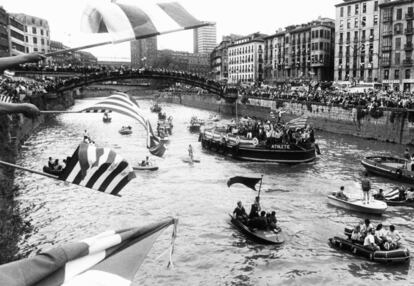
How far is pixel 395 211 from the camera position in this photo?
25.3 meters

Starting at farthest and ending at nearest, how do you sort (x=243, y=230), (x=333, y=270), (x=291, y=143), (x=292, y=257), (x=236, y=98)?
1. (x=236, y=98)
2. (x=291, y=143)
3. (x=243, y=230)
4. (x=292, y=257)
5. (x=333, y=270)

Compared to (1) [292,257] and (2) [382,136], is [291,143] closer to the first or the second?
(2) [382,136]

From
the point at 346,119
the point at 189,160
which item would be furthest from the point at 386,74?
the point at 189,160

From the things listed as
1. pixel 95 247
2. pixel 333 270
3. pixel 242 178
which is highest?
pixel 95 247

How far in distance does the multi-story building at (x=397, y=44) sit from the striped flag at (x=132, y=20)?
2893 inches

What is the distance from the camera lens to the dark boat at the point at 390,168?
31.4m

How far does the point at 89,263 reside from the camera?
477 centimetres

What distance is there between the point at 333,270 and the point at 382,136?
3495cm

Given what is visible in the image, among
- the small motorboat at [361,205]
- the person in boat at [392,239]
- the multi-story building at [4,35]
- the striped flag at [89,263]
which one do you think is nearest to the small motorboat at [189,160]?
the small motorboat at [361,205]

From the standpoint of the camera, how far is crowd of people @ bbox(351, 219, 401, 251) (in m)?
19.0

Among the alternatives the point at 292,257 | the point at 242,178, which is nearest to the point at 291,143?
the point at 242,178

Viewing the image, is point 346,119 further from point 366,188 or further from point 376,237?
point 376,237

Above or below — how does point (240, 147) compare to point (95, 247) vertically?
below

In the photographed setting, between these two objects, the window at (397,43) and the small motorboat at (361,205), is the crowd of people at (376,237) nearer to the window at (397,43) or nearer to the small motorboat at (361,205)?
the small motorboat at (361,205)
